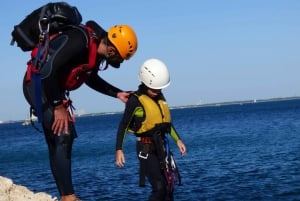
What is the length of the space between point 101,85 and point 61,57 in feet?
4.83

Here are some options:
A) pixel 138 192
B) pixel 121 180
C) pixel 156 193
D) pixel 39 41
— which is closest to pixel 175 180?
pixel 156 193

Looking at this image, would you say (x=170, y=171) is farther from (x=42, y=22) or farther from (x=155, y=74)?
(x=42, y=22)

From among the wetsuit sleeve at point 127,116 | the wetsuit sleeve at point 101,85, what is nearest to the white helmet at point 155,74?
the wetsuit sleeve at point 127,116

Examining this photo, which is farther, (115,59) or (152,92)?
(152,92)

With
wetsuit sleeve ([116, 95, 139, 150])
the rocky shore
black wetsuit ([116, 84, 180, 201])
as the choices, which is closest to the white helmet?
black wetsuit ([116, 84, 180, 201])

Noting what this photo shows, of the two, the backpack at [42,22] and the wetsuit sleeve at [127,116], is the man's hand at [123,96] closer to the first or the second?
the wetsuit sleeve at [127,116]

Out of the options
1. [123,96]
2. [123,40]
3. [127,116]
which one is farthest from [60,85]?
[127,116]

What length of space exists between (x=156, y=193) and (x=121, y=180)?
2290 cm

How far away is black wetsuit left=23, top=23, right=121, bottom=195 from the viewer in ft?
19.4

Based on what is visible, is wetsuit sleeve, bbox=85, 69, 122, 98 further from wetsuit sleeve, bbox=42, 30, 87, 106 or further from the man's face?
wetsuit sleeve, bbox=42, 30, 87, 106

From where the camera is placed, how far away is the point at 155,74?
7.99m

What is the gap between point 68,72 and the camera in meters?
6.24

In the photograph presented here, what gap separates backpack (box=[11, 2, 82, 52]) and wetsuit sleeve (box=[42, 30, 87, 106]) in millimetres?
193

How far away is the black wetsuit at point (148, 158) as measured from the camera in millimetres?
7781
